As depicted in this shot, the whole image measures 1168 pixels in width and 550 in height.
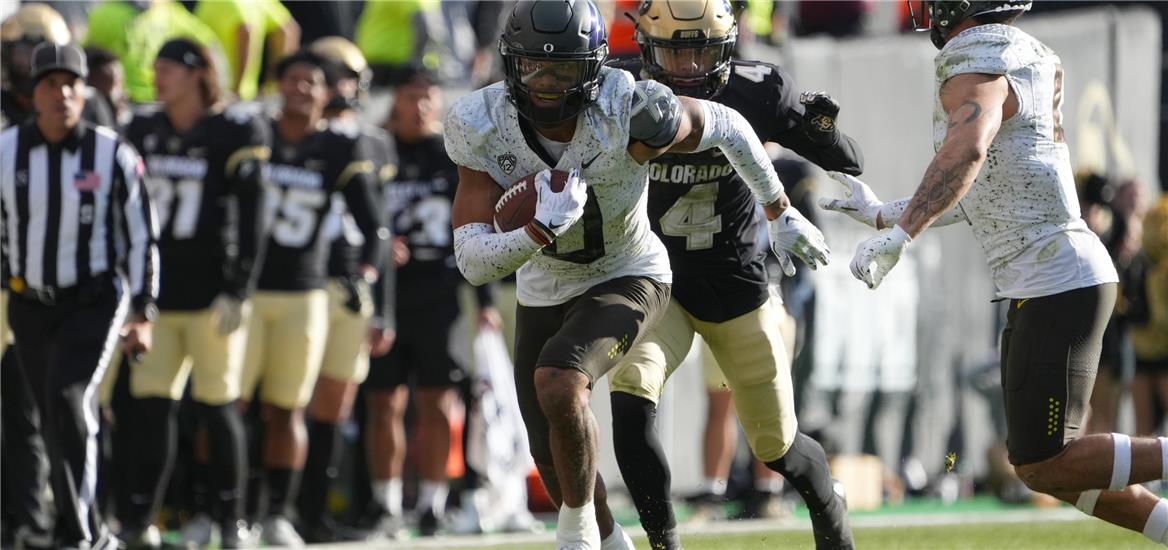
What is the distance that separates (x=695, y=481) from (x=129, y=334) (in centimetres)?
382

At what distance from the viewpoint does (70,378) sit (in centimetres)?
679

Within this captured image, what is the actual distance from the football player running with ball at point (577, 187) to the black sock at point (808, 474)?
712 millimetres

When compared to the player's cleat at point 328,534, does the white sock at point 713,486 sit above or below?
above

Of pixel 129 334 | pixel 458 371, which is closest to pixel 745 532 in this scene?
pixel 458 371

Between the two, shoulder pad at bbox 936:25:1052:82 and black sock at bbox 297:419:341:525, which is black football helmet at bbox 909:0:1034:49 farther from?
black sock at bbox 297:419:341:525

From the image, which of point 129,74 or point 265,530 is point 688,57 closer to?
point 265,530

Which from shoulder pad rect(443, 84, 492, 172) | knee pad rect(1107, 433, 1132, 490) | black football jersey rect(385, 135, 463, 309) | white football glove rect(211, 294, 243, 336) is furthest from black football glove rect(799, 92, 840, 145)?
black football jersey rect(385, 135, 463, 309)

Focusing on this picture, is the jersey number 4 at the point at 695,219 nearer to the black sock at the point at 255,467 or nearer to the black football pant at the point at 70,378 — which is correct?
the black football pant at the point at 70,378

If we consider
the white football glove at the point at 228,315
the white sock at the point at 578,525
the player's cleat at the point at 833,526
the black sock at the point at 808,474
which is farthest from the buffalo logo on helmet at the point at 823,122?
the white football glove at the point at 228,315

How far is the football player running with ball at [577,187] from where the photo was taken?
5.11 m

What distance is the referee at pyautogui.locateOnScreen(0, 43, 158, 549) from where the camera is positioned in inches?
274

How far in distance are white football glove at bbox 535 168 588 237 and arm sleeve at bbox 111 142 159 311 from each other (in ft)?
8.14

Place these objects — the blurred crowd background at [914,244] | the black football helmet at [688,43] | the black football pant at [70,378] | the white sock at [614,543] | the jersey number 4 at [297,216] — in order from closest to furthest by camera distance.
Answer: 1. the white sock at [614,543]
2. the black football helmet at [688,43]
3. the black football pant at [70,378]
4. the jersey number 4 at [297,216]
5. the blurred crowd background at [914,244]

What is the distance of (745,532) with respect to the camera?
796 cm
